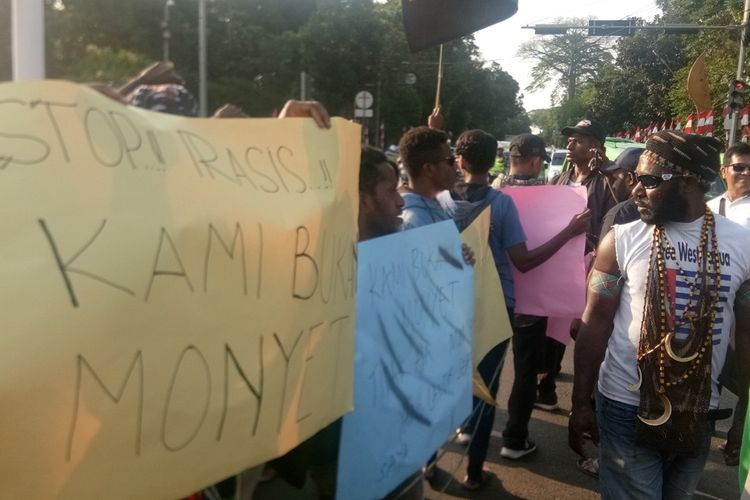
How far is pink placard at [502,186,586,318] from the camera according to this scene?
3.73m

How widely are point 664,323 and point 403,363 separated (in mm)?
879

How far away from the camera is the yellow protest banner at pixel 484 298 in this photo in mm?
2602

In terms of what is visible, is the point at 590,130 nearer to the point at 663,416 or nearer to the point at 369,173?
the point at 369,173

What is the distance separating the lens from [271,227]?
1441 millimetres

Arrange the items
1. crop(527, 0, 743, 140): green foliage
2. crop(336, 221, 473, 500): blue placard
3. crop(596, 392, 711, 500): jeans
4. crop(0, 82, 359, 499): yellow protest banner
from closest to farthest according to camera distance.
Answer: crop(0, 82, 359, 499): yellow protest banner, crop(336, 221, 473, 500): blue placard, crop(596, 392, 711, 500): jeans, crop(527, 0, 743, 140): green foliage

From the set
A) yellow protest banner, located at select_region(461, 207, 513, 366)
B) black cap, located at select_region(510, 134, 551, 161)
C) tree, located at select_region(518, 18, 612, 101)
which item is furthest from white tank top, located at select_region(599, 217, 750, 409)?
tree, located at select_region(518, 18, 612, 101)

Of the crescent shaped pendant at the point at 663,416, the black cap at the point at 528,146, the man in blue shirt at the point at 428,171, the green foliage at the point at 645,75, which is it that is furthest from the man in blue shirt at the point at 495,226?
the green foliage at the point at 645,75

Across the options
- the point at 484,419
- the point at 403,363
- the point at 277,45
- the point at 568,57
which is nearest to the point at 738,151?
the point at 484,419

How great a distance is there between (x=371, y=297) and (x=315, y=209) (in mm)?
394

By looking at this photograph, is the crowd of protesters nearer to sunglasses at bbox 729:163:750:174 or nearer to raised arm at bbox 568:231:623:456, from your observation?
raised arm at bbox 568:231:623:456

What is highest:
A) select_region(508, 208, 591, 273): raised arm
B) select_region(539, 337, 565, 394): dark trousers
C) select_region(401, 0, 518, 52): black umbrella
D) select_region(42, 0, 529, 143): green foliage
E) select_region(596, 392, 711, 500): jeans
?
select_region(42, 0, 529, 143): green foliage

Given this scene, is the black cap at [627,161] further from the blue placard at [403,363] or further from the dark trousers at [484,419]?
the blue placard at [403,363]

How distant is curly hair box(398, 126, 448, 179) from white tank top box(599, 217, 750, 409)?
101cm

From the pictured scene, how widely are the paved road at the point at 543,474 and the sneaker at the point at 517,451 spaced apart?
0.03 metres
